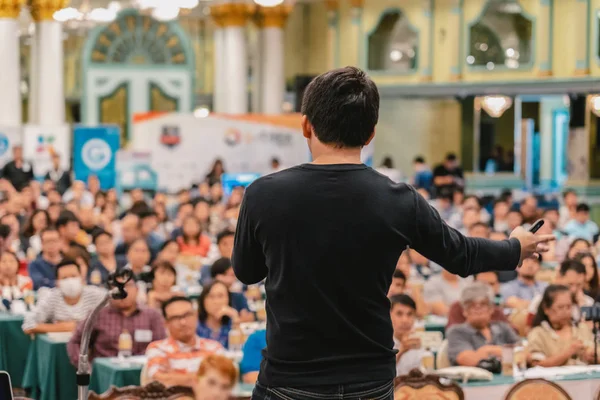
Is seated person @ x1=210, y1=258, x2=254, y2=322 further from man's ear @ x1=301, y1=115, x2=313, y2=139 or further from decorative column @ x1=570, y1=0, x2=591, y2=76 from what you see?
decorative column @ x1=570, y1=0, x2=591, y2=76

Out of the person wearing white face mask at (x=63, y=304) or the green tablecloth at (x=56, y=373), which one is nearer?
the green tablecloth at (x=56, y=373)

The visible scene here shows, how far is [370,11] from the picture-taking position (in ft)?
88.1

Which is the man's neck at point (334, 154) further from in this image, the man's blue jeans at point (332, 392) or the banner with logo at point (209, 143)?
the banner with logo at point (209, 143)

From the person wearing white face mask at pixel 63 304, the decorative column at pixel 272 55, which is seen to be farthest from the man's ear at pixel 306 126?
the decorative column at pixel 272 55

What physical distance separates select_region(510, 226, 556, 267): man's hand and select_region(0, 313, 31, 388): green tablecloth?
7.34 metres

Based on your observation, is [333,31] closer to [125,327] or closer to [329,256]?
[125,327]

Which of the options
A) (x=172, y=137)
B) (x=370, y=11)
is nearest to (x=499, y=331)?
(x=172, y=137)

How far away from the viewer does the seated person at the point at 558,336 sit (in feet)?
28.8

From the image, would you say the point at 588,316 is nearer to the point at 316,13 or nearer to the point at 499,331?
the point at 499,331

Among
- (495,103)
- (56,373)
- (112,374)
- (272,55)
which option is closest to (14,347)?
(56,373)

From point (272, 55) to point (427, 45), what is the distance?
11.9 feet

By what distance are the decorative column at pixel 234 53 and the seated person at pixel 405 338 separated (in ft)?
63.3

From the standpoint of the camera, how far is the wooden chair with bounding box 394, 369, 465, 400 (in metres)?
6.77

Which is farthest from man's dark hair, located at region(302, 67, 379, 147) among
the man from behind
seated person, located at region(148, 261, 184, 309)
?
seated person, located at region(148, 261, 184, 309)
